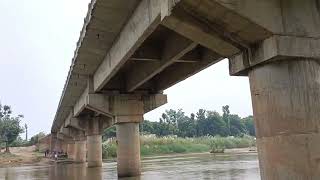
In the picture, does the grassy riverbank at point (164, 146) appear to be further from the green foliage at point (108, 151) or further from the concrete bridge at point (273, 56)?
the concrete bridge at point (273, 56)

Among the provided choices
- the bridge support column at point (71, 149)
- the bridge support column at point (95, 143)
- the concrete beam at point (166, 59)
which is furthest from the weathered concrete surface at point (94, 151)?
the bridge support column at point (71, 149)

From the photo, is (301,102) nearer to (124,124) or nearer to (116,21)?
(116,21)

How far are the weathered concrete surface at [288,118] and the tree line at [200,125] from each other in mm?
102213

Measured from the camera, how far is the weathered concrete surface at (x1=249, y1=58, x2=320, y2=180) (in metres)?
7.70

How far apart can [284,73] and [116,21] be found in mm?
7851

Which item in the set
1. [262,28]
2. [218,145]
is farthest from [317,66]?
[218,145]

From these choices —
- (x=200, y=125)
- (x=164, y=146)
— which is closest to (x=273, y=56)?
(x=164, y=146)

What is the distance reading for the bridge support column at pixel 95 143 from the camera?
3859cm

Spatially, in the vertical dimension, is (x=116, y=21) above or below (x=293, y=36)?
above

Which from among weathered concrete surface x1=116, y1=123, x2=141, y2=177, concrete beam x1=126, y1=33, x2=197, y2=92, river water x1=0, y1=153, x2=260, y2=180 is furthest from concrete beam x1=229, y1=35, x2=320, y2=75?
weathered concrete surface x1=116, y1=123, x2=141, y2=177

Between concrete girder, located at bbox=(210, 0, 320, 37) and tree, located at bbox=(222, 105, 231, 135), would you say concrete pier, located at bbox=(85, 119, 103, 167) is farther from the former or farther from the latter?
tree, located at bbox=(222, 105, 231, 135)

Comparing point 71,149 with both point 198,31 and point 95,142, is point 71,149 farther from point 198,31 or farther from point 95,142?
point 198,31

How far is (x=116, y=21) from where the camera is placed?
14594 millimetres

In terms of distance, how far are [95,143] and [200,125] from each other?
96864 mm
